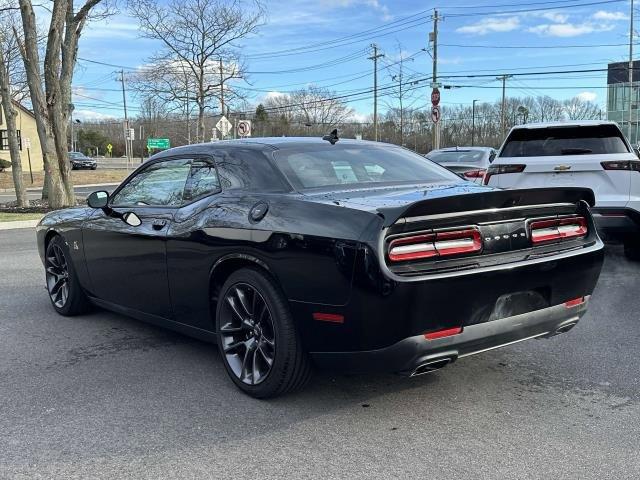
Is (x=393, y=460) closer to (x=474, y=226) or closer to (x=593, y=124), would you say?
(x=474, y=226)

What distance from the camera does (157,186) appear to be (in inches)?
189

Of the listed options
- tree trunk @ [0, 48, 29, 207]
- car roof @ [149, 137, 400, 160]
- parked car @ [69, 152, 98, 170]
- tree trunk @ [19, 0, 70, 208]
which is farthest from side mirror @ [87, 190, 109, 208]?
parked car @ [69, 152, 98, 170]

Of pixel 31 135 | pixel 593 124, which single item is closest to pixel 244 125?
pixel 593 124

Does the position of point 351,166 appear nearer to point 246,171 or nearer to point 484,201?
point 246,171

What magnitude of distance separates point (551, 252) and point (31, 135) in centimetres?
5809

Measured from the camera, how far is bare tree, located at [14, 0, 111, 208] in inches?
649

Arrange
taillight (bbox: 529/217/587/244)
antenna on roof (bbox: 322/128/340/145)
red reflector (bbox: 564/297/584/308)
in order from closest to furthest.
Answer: taillight (bbox: 529/217/587/244) < red reflector (bbox: 564/297/584/308) < antenna on roof (bbox: 322/128/340/145)

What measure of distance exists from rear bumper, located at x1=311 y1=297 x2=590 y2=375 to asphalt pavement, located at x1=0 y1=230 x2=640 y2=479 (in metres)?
0.38

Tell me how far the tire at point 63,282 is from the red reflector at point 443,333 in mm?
3647

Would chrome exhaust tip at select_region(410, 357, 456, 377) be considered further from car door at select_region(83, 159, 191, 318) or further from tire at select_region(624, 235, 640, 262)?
tire at select_region(624, 235, 640, 262)

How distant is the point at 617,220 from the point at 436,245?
5.04 metres

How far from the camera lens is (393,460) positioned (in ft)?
9.77

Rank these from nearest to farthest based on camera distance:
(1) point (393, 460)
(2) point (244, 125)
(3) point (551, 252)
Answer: (1) point (393, 460)
(3) point (551, 252)
(2) point (244, 125)

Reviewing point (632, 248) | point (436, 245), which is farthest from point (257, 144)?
point (632, 248)
